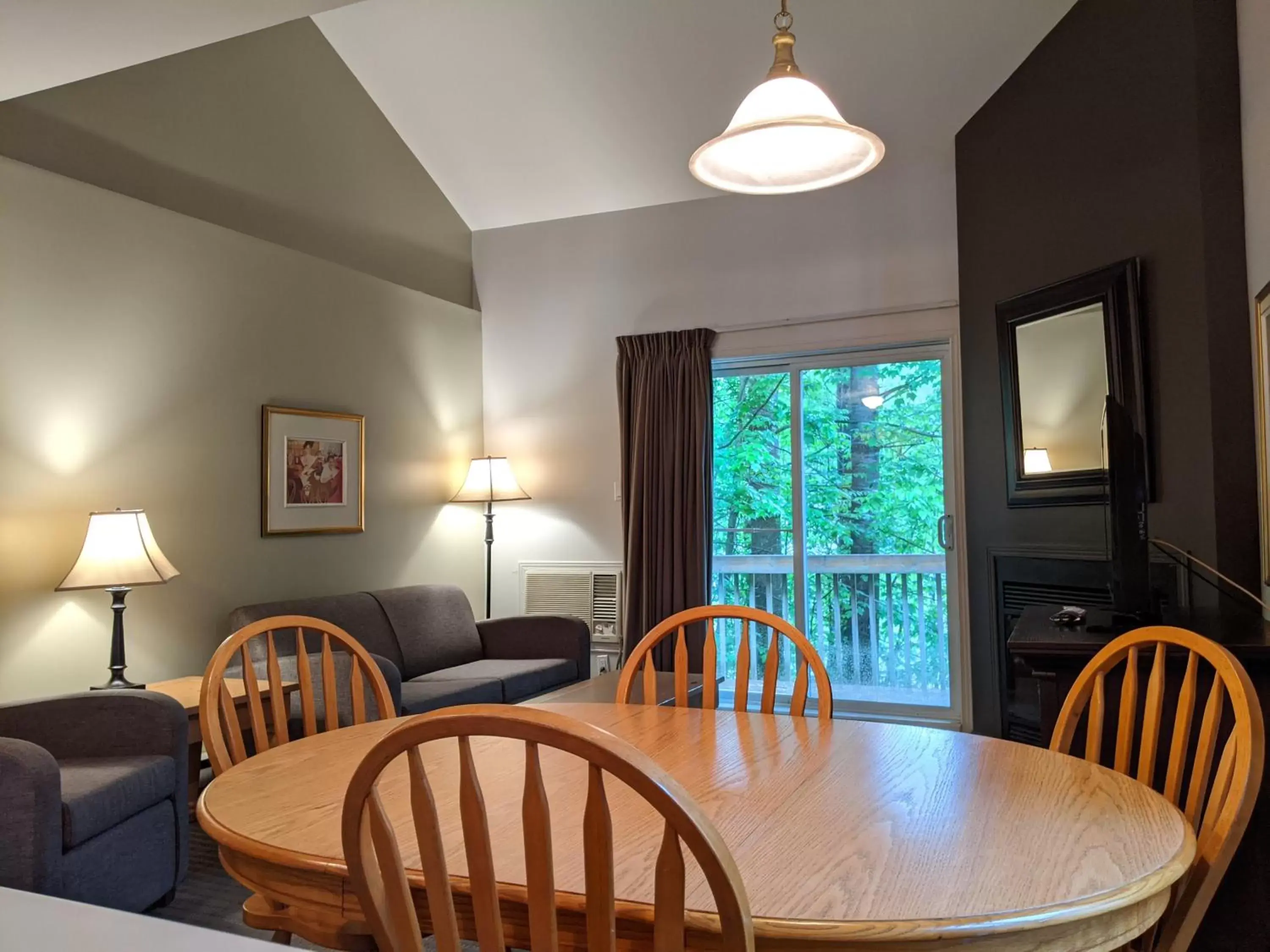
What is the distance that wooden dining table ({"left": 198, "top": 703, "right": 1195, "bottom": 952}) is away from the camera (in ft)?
3.26

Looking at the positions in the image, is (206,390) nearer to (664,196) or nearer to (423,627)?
(423,627)

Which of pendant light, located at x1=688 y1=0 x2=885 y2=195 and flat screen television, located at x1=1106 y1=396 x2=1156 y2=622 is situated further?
flat screen television, located at x1=1106 y1=396 x2=1156 y2=622

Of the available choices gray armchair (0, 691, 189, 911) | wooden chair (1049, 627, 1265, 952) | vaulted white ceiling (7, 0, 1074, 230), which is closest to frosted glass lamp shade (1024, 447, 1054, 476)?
vaulted white ceiling (7, 0, 1074, 230)

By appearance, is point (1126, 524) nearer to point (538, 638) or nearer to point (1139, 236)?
point (1139, 236)

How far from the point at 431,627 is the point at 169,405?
161 centimetres

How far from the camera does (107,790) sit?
8.06ft

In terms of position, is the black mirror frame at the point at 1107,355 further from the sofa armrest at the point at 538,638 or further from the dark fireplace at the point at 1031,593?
the sofa armrest at the point at 538,638

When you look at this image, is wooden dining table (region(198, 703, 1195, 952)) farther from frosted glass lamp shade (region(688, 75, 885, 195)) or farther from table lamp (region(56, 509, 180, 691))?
table lamp (region(56, 509, 180, 691))

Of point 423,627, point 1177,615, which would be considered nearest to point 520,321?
point 423,627

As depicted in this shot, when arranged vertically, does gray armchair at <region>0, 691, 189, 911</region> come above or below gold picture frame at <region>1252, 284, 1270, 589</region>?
below

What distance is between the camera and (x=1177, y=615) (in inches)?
95.9

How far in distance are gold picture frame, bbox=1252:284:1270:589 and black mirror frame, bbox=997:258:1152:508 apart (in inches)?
16.8

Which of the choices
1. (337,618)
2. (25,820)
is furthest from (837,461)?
(25,820)

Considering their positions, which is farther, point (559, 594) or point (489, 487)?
point (559, 594)
